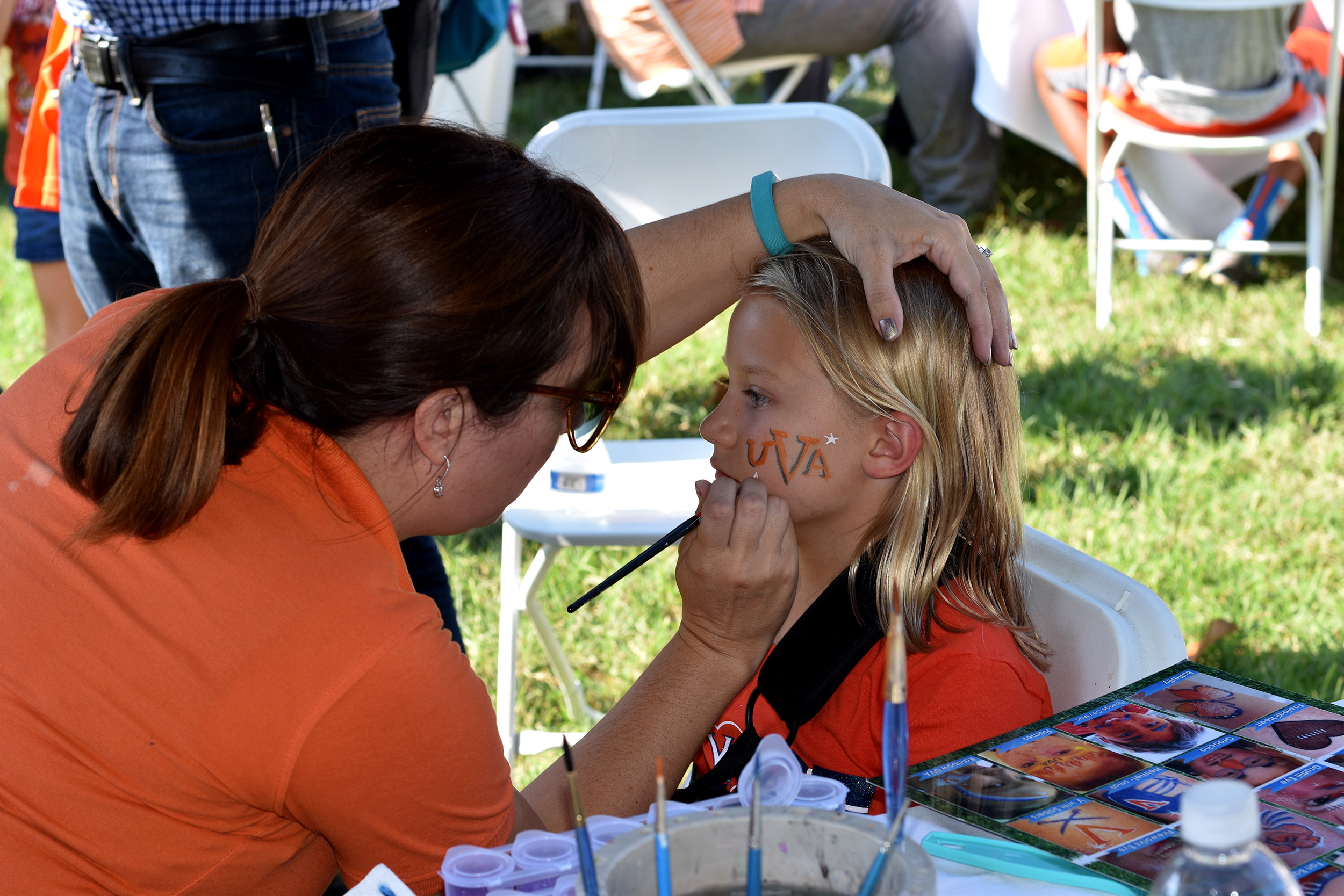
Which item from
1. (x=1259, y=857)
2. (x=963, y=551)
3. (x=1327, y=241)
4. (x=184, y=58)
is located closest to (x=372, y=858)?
(x=1259, y=857)

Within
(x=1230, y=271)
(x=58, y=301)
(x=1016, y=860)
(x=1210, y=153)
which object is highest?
(x=1016, y=860)

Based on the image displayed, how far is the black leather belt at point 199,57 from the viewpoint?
1.94 meters

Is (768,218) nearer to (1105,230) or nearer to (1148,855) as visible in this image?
(1148,855)

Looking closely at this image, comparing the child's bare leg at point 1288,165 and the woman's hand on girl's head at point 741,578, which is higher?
the woman's hand on girl's head at point 741,578

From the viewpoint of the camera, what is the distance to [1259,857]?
0.66 metres

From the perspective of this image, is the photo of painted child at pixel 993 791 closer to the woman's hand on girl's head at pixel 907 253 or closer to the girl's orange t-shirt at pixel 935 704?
→ the girl's orange t-shirt at pixel 935 704

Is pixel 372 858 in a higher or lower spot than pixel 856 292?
lower

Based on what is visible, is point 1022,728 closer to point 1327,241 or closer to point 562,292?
point 562,292

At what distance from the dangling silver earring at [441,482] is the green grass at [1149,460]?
1.32 metres

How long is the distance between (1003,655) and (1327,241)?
3775mm

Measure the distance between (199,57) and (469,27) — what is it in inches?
35.8

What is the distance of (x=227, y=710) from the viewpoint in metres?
0.99

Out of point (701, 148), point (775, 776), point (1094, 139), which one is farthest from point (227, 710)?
point (1094, 139)

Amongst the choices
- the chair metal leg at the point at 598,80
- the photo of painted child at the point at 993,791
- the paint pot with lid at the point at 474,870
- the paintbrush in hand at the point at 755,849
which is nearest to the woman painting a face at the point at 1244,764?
the photo of painted child at the point at 993,791
